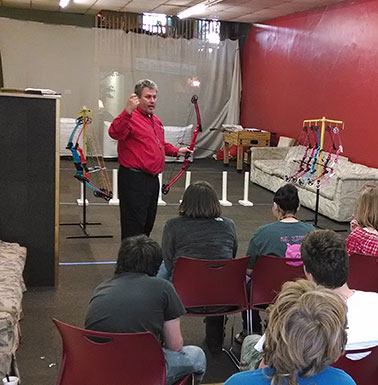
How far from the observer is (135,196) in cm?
409

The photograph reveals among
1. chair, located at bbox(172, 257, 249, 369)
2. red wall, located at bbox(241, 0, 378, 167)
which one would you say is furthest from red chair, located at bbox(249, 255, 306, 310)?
red wall, located at bbox(241, 0, 378, 167)

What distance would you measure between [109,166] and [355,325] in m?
8.71

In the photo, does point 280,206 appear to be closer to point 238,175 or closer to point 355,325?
point 355,325

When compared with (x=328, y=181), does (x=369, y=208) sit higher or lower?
higher

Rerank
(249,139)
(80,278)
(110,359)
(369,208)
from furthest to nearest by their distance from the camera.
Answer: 1. (249,139)
2. (80,278)
3. (369,208)
4. (110,359)

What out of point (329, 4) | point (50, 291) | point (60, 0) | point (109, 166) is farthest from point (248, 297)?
point (60, 0)

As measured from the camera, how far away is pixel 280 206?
3.19m

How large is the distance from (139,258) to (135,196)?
197cm

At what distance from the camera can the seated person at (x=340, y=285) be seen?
6.38 ft

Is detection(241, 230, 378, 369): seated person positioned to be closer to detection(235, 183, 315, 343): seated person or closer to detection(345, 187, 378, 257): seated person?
detection(235, 183, 315, 343): seated person

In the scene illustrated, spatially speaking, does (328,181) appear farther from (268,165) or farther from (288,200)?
(288,200)

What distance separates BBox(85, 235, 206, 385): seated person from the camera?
2027 mm

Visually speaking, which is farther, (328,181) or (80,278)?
(328,181)

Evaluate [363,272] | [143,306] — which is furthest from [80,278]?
[143,306]
